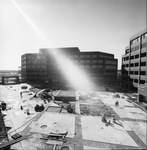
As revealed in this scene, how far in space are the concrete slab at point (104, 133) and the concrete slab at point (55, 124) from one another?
2354 millimetres

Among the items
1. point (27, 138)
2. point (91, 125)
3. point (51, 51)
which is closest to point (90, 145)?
point (91, 125)

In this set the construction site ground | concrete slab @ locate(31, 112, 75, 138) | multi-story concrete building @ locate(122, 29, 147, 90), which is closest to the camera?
the construction site ground

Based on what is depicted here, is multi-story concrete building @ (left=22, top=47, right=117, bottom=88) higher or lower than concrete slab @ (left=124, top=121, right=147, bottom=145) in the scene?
higher

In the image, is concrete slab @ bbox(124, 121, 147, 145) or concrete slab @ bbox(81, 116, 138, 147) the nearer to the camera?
concrete slab @ bbox(81, 116, 138, 147)

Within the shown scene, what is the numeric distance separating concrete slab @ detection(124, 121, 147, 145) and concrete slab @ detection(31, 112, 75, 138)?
33.9 feet

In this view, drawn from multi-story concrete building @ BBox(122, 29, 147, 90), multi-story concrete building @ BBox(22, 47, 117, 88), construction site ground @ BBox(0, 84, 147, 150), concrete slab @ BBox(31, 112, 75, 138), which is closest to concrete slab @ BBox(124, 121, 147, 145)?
construction site ground @ BBox(0, 84, 147, 150)

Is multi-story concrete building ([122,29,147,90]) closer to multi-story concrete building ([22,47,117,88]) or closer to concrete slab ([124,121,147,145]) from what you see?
multi-story concrete building ([22,47,117,88])

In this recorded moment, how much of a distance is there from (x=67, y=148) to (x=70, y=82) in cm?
5341

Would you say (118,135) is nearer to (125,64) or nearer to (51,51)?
(125,64)

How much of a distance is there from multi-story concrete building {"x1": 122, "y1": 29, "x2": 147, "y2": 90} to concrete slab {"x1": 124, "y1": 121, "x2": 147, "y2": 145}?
25343 mm

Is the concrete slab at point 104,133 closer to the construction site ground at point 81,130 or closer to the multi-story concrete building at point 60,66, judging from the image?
the construction site ground at point 81,130

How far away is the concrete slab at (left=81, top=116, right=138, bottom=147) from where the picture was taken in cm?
1362

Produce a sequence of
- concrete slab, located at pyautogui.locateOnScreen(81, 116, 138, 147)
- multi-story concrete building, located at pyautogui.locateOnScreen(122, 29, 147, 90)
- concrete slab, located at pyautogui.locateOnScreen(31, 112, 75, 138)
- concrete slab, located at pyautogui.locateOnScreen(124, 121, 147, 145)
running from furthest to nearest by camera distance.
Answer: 1. multi-story concrete building, located at pyautogui.locateOnScreen(122, 29, 147, 90)
2. concrete slab, located at pyautogui.locateOnScreen(31, 112, 75, 138)
3. concrete slab, located at pyautogui.locateOnScreen(124, 121, 147, 145)
4. concrete slab, located at pyautogui.locateOnScreen(81, 116, 138, 147)

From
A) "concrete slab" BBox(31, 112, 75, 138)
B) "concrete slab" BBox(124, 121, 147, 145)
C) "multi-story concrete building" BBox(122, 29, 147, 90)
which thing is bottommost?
"concrete slab" BBox(124, 121, 147, 145)
